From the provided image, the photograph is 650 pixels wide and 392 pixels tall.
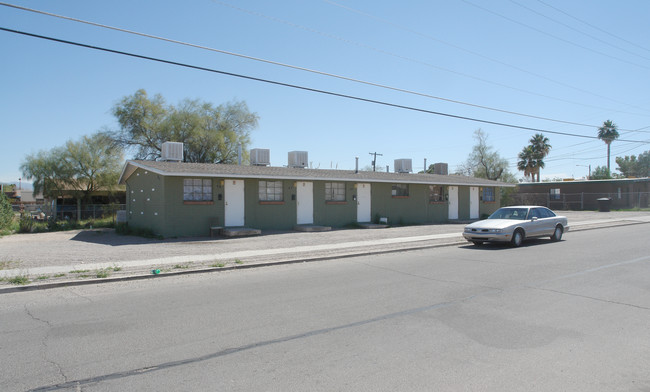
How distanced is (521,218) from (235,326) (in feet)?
40.3

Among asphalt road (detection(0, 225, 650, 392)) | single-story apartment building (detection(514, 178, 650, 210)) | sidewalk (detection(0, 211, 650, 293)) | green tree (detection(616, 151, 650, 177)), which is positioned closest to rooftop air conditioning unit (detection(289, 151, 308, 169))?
sidewalk (detection(0, 211, 650, 293))

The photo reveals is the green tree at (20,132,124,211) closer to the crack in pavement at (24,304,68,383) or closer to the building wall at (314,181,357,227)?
the building wall at (314,181,357,227)

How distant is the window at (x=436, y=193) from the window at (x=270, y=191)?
1069 centimetres

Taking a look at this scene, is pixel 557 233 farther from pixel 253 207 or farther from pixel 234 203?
pixel 234 203

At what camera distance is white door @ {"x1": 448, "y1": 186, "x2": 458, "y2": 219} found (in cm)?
2714

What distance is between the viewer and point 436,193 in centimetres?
2644

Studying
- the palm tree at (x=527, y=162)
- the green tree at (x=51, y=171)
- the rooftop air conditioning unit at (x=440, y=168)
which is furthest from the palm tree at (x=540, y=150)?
the green tree at (x=51, y=171)

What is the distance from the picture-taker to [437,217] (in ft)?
86.6

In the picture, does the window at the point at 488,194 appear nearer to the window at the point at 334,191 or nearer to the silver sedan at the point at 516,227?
the window at the point at 334,191

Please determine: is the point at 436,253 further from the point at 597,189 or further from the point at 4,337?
the point at 597,189

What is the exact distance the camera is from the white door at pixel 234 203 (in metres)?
18.3

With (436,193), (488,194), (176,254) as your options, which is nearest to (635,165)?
(488,194)

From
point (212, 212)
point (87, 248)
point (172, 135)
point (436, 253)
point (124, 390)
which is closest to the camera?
point (124, 390)

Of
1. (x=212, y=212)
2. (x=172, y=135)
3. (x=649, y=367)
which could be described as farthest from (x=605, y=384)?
(x=172, y=135)
